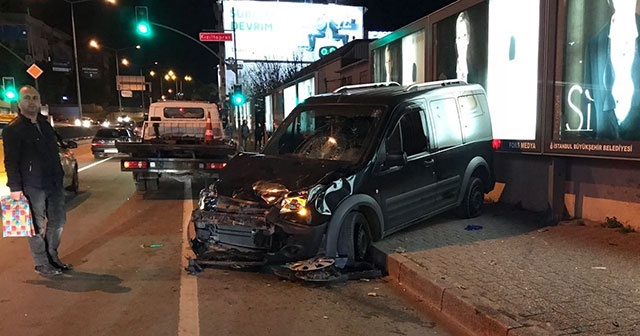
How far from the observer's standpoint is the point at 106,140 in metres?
21.9

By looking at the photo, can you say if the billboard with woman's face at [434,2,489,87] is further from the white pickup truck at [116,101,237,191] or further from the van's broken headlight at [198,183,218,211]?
the van's broken headlight at [198,183,218,211]

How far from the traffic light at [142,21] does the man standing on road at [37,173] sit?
48.2 ft

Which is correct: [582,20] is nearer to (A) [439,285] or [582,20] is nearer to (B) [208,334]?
(A) [439,285]

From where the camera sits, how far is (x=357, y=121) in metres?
6.69

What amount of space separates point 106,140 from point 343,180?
741 inches

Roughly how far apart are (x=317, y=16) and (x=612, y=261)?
2020 inches

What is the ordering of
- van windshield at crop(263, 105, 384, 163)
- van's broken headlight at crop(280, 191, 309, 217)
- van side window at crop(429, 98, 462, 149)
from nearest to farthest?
van's broken headlight at crop(280, 191, 309, 217) → van windshield at crop(263, 105, 384, 163) → van side window at crop(429, 98, 462, 149)

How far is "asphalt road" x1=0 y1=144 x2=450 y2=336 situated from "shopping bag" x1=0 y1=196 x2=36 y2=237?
0.58 m

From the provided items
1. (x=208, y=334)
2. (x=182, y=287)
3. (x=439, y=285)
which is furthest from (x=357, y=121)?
(x=208, y=334)

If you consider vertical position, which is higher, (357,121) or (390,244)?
(357,121)

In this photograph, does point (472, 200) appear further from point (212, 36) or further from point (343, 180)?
point (212, 36)

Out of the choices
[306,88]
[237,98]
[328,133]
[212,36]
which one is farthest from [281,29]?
[328,133]

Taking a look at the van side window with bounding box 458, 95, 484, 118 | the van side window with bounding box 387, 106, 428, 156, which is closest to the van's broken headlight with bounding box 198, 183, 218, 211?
the van side window with bounding box 387, 106, 428, 156

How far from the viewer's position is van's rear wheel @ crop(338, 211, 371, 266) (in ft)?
19.0
